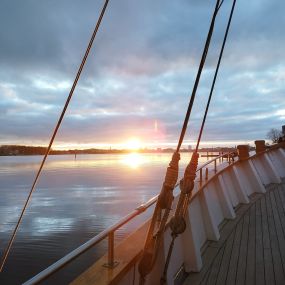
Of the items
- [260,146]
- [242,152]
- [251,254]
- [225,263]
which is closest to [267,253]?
[251,254]

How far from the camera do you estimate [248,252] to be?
16.0ft

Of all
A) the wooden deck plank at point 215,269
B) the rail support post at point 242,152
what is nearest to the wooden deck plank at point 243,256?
the wooden deck plank at point 215,269

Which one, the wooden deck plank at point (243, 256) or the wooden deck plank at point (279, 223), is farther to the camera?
the wooden deck plank at point (279, 223)

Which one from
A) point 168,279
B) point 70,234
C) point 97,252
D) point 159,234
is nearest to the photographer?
point 159,234

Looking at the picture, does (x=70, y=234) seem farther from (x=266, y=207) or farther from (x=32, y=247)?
(x=266, y=207)

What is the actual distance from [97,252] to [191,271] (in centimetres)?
1050

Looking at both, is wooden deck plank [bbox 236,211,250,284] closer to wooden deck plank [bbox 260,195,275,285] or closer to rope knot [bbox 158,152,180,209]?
wooden deck plank [bbox 260,195,275,285]

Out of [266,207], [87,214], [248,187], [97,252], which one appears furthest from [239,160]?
[87,214]

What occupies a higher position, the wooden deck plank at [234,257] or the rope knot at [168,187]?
the rope knot at [168,187]

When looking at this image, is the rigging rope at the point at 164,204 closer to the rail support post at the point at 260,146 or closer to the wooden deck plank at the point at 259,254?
the wooden deck plank at the point at 259,254

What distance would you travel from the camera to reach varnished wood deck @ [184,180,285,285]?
3.99 meters

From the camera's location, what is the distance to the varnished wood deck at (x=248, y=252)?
13.1 feet

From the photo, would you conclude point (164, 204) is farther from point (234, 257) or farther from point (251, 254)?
point (251, 254)

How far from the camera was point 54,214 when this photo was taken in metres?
24.5
